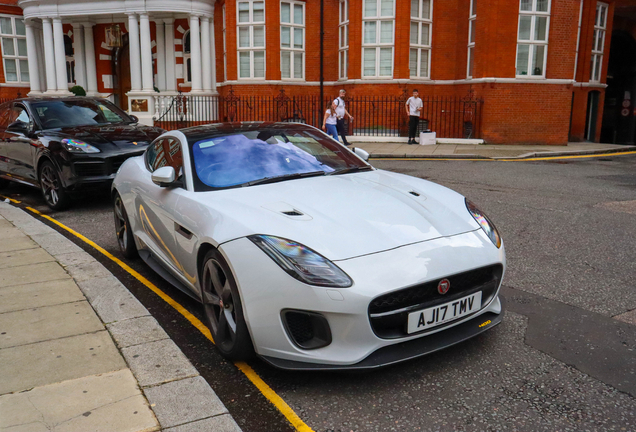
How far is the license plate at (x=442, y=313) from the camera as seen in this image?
3.02m

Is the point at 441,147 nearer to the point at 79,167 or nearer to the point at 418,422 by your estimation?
the point at 79,167

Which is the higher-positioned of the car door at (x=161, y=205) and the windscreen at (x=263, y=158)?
the windscreen at (x=263, y=158)

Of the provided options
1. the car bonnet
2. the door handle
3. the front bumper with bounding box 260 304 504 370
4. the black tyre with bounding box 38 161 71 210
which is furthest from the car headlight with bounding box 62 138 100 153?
the front bumper with bounding box 260 304 504 370

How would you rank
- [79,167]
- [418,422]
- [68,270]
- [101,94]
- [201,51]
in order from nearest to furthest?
[418,422], [68,270], [79,167], [201,51], [101,94]

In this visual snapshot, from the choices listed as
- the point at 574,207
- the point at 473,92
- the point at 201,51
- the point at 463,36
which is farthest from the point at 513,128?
the point at 201,51

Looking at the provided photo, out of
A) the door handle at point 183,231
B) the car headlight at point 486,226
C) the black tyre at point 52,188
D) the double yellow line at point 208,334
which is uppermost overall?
the car headlight at point 486,226

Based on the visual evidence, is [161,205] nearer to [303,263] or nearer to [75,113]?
[303,263]

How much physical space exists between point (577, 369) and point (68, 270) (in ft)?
14.3

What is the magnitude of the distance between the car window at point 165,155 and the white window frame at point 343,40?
17.6 m

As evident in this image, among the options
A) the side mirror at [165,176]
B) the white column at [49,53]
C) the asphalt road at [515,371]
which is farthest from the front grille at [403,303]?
the white column at [49,53]

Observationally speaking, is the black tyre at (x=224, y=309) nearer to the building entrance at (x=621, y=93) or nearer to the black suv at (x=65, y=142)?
the black suv at (x=65, y=142)

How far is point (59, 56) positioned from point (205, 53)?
236 inches

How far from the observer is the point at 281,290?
2.98 meters

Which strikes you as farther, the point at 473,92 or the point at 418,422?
the point at 473,92
